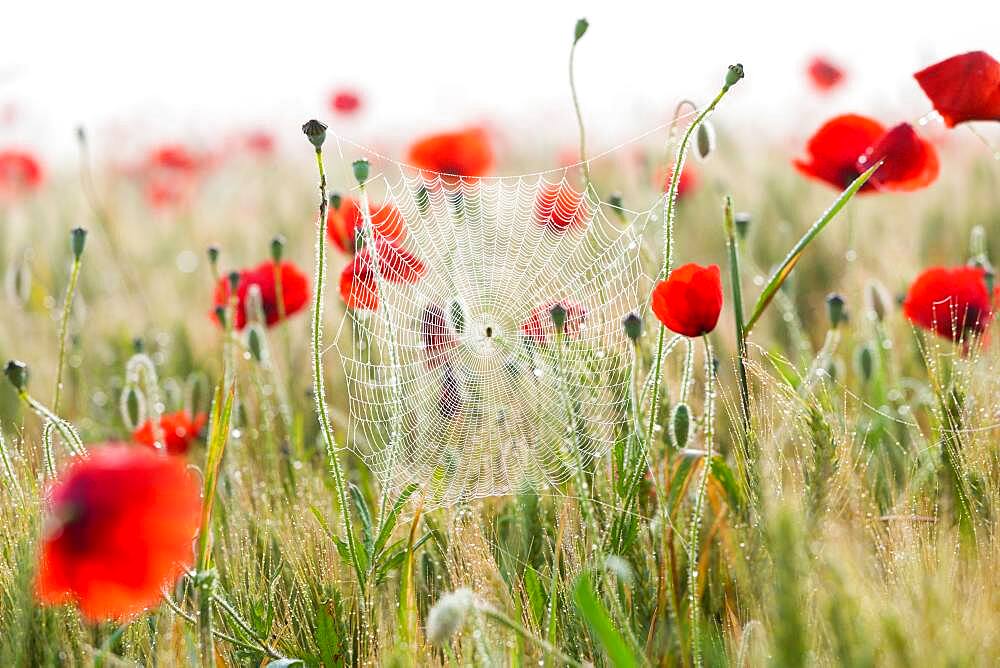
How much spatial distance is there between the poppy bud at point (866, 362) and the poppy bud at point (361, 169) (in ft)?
3.37

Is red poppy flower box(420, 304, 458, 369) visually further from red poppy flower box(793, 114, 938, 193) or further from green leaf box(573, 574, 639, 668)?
green leaf box(573, 574, 639, 668)

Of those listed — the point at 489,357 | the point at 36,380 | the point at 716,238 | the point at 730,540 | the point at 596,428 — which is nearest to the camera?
the point at 730,540

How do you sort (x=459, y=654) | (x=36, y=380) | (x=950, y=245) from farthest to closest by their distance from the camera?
(x=950, y=245) < (x=36, y=380) < (x=459, y=654)

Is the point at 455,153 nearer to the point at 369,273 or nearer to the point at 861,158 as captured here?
the point at 369,273

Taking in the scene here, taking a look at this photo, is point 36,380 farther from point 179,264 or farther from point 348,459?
point 179,264

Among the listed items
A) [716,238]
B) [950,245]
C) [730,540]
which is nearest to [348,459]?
[730,540]

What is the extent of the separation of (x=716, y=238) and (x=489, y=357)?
4.61 feet

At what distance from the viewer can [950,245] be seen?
3.33m

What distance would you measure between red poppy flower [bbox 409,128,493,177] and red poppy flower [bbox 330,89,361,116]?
7.17ft

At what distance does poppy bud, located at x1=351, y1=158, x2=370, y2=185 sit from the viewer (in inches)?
59.0

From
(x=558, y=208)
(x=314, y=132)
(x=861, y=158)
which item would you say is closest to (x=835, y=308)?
(x=861, y=158)

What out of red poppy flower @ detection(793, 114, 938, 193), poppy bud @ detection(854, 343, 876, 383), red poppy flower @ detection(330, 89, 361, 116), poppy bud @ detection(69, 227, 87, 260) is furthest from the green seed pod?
red poppy flower @ detection(330, 89, 361, 116)

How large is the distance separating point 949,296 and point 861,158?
33cm

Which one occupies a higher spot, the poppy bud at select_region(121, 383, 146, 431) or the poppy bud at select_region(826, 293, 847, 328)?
the poppy bud at select_region(826, 293, 847, 328)
